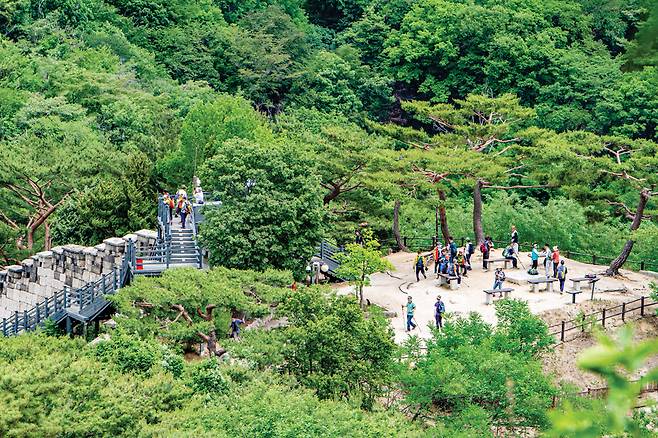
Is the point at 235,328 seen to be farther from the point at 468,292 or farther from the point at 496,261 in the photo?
the point at 496,261

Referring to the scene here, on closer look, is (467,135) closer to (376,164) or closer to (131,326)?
(376,164)

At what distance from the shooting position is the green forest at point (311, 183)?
1587 centimetres

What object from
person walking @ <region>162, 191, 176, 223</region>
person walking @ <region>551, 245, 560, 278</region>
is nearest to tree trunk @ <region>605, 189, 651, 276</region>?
person walking @ <region>551, 245, 560, 278</region>

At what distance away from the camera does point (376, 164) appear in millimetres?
32906

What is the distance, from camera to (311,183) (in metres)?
27.7

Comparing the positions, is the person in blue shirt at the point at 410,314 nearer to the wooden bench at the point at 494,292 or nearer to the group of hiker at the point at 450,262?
the wooden bench at the point at 494,292

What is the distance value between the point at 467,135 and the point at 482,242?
163 inches

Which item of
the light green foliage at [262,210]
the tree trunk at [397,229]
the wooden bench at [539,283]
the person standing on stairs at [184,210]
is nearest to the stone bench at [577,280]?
the wooden bench at [539,283]

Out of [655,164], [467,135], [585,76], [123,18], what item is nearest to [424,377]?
[655,164]

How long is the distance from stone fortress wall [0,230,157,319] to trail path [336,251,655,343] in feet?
21.6

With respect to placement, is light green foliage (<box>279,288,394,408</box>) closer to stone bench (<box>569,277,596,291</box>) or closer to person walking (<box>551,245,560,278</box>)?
stone bench (<box>569,277,596,291</box>)

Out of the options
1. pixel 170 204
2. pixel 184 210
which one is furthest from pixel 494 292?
pixel 170 204

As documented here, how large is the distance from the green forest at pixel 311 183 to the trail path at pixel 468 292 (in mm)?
1554

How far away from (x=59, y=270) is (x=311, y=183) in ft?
27.3
